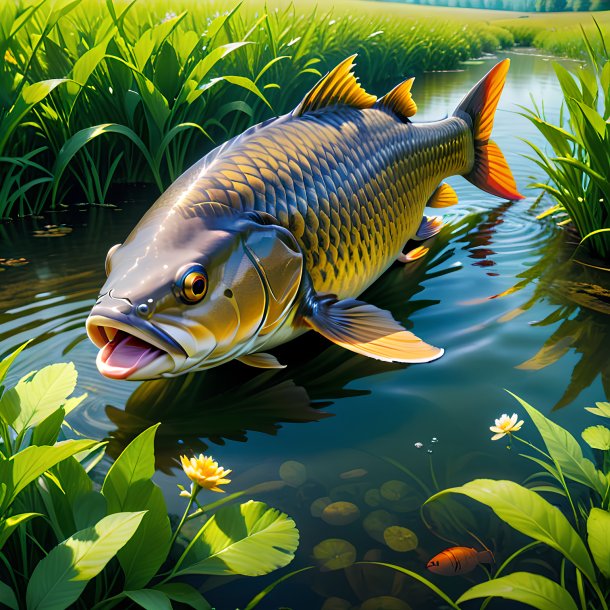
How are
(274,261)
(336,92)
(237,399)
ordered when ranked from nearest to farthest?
(274,261), (237,399), (336,92)

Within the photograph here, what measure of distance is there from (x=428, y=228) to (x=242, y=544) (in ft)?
10.1

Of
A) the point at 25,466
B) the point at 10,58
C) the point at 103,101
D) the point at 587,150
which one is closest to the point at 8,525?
the point at 25,466

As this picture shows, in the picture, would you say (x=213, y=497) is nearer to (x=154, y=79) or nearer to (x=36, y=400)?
(x=36, y=400)

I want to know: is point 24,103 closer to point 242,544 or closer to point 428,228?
point 428,228

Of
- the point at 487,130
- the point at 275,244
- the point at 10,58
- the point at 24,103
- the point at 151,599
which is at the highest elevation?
the point at 10,58

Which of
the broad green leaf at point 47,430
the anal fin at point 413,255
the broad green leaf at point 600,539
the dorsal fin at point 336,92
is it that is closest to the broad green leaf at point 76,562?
the broad green leaf at point 47,430

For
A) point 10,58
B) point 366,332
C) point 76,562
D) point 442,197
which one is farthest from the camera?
point 10,58

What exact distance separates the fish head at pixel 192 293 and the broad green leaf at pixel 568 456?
1.00m

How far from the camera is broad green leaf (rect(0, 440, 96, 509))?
1.46m

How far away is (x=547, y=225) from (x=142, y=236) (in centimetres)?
336

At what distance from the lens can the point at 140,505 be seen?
1.61m

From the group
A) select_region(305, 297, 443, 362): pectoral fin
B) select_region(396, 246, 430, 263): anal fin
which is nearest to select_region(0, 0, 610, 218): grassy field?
select_region(396, 246, 430, 263): anal fin

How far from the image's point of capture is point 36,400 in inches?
71.7

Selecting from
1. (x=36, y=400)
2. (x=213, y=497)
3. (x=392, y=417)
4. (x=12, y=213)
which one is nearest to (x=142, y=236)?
(x=36, y=400)
